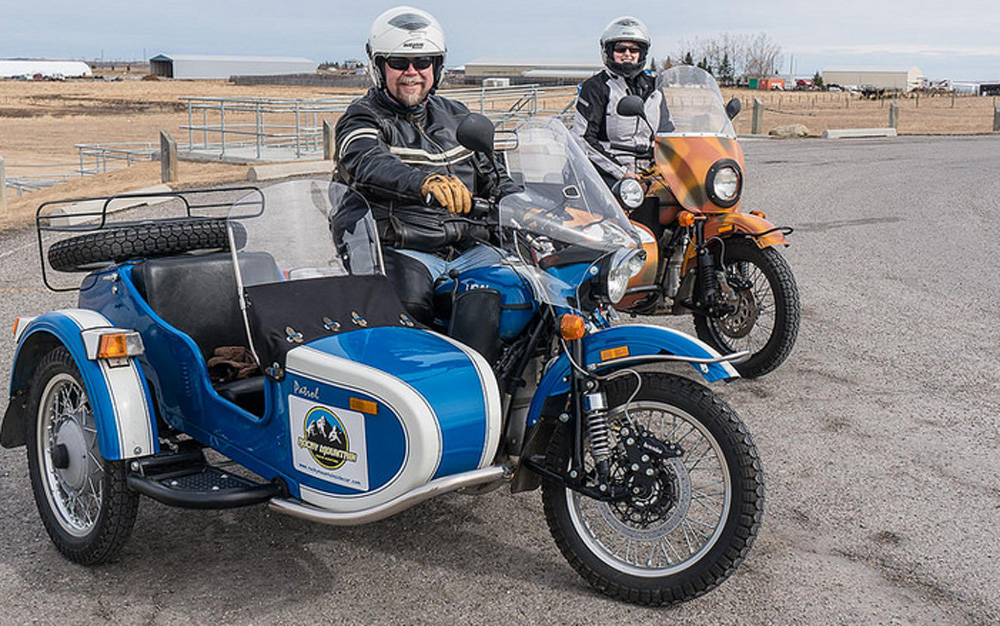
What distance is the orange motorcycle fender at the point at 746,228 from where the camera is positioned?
6.22 meters

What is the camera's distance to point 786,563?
3996mm

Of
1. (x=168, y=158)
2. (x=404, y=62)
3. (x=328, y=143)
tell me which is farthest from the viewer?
(x=328, y=143)

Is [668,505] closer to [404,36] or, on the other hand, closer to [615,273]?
[615,273]

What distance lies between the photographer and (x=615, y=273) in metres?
3.65

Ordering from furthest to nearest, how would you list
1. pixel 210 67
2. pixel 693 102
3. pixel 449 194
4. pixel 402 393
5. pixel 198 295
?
1. pixel 210 67
2. pixel 693 102
3. pixel 198 295
4. pixel 449 194
5. pixel 402 393

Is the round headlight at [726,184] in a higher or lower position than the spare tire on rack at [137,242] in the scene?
higher

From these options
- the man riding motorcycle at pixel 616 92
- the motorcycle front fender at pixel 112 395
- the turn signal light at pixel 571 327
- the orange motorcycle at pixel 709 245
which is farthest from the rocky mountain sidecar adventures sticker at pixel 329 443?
the man riding motorcycle at pixel 616 92

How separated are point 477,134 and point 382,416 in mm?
958

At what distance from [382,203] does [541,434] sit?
1380 millimetres

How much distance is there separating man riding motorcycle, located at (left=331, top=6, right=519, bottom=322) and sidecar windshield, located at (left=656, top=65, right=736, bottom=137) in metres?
2.07

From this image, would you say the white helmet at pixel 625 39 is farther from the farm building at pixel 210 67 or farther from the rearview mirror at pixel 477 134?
the farm building at pixel 210 67

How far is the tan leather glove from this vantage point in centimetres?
371

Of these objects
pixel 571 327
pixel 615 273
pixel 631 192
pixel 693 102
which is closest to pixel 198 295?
pixel 571 327

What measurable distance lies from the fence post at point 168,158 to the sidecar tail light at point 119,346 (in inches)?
538
